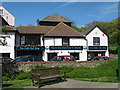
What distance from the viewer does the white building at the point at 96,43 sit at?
105 feet

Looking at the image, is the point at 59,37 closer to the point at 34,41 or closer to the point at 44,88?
the point at 34,41

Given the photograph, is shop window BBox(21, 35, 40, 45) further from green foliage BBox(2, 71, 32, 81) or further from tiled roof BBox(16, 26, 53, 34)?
green foliage BBox(2, 71, 32, 81)

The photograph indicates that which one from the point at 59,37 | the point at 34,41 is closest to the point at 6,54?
the point at 34,41

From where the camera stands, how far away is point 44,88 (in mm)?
8852

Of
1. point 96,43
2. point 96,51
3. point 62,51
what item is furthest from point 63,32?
point 96,51

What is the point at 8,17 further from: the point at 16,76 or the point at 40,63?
the point at 16,76

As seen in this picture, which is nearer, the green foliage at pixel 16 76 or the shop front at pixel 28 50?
the green foliage at pixel 16 76

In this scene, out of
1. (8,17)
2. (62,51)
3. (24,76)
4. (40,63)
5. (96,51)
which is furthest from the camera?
(8,17)

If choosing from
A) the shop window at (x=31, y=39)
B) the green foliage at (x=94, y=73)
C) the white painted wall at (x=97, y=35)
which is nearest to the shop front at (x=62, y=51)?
the white painted wall at (x=97, y=35)

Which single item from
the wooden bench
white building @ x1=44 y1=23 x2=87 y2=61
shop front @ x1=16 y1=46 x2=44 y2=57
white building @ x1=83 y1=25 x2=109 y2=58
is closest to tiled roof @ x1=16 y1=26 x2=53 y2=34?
white building @ x1=44 y1=23 x2=87 y2=61

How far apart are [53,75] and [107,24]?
63.9 meters

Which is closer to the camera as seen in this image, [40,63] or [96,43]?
[40,63]

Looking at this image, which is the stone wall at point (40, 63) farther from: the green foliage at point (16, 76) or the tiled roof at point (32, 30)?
the tiled roof at point (32, 30)

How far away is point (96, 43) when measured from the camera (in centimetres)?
3234
